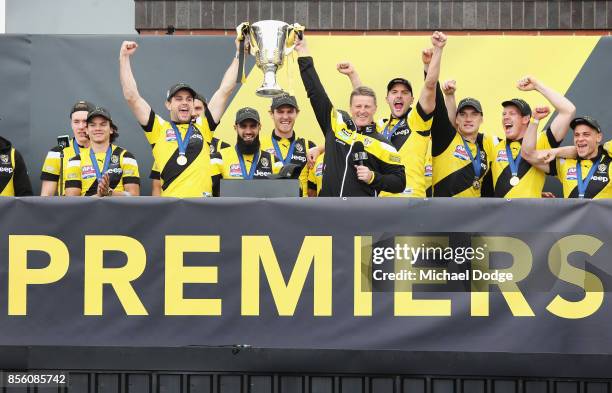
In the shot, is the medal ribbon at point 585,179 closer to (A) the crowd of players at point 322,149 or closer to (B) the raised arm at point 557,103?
(A) the crowd of players at point 322,149

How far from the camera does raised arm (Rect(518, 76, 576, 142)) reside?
319 inches

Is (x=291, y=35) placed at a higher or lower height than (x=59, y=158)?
higher

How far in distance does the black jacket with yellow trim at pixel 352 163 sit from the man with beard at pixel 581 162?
132 cm

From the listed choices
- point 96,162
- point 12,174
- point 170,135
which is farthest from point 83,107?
point 170,135

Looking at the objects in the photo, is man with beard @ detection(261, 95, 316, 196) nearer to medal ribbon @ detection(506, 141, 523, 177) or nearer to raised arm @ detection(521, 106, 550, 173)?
medal ribbon @ detection(506, 141, 523, 177)

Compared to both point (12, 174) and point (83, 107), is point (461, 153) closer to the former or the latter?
point (83, 107)

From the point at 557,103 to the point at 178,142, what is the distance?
121 inches

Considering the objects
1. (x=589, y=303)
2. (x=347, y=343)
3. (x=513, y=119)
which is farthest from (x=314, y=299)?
(x=513, y=119)

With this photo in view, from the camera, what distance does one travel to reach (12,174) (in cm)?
867

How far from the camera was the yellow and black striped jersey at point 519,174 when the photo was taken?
8352mm

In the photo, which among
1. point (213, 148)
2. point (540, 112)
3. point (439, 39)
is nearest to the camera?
point (439, 39)

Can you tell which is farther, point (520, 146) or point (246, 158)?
point (246, 158)

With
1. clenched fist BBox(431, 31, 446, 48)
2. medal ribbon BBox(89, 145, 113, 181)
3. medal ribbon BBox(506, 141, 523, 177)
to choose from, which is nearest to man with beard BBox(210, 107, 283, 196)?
medal ribbon BBox(89, 145, 113, 181)

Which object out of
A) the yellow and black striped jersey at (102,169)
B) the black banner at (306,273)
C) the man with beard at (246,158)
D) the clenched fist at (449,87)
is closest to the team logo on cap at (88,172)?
the yellow and black striped jersey at (102,169)
